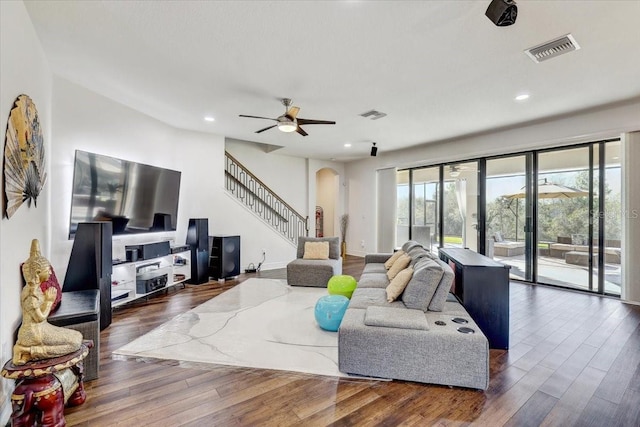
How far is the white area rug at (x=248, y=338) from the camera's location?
2666 mm

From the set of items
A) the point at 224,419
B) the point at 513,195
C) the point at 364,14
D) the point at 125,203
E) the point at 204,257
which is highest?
the point at 364,14

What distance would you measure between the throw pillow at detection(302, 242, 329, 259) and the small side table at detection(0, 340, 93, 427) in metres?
4.00

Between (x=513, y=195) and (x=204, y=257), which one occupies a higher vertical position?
(x=513, y=195)

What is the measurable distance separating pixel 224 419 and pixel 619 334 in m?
4.19

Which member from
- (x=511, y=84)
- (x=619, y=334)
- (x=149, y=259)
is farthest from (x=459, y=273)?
(x=149, y=259)

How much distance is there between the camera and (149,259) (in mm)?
4414

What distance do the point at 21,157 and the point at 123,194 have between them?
225 centimetres

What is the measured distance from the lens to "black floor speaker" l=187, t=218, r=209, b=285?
5.49m

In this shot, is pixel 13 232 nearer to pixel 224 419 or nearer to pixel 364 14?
pixel 224 419

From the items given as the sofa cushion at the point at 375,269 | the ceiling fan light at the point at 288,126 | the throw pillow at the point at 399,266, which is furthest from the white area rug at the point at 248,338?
the ceiling fan light at the point at 288,126

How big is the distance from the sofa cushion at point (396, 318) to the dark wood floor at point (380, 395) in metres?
0.46

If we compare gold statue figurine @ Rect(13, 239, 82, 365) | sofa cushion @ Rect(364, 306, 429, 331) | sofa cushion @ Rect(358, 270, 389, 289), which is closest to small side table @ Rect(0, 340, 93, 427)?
gold statue figurine @ Rect(13, 239, 82, 365)

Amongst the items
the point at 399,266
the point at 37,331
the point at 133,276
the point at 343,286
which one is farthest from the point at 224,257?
the point at 37,331

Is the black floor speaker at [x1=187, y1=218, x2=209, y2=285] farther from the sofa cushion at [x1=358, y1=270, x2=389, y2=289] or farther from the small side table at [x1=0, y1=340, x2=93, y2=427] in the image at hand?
the small side table at [x1=0, y1=340, x2=93, y2=427]
